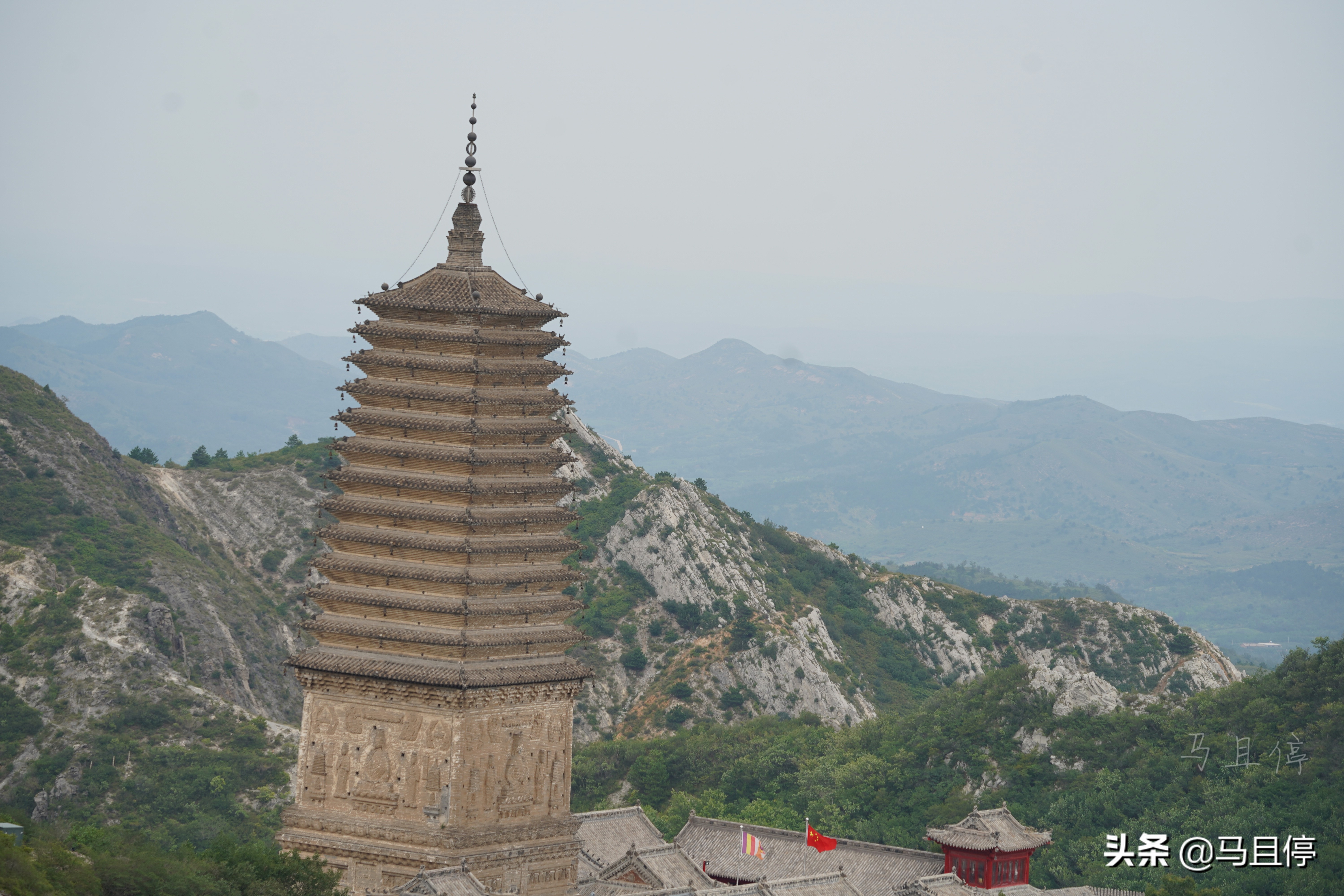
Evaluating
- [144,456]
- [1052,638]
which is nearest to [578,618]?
[1052,638]

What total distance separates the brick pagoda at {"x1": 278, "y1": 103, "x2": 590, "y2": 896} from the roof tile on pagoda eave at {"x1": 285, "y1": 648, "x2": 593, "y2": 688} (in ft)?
0.18

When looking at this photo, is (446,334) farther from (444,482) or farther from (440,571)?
(440,571)

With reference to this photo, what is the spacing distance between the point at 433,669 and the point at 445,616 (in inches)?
52.6

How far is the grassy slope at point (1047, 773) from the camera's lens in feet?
214

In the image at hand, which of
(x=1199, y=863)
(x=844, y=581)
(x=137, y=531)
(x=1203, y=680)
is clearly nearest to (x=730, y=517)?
(x=844, y=581)

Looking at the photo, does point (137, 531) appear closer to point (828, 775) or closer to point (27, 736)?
point (27, 736)

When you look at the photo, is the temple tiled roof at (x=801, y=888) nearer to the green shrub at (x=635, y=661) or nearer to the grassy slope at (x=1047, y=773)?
the grassy slope at (x=1047, y=773)

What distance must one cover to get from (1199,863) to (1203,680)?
179 feet

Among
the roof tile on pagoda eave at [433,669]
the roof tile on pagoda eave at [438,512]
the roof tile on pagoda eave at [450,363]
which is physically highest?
the roof tile on pagoda eave at [450,363]

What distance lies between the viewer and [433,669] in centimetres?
4388

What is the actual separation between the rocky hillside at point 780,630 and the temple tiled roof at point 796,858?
23.9 metres

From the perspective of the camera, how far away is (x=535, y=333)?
46906 mm

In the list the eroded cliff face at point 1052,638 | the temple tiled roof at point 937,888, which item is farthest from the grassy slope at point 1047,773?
the eroded cliff face at point 1052,638

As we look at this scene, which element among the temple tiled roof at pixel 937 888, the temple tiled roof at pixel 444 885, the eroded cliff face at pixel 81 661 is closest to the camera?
the temple tiled roof at pixel 444 885
